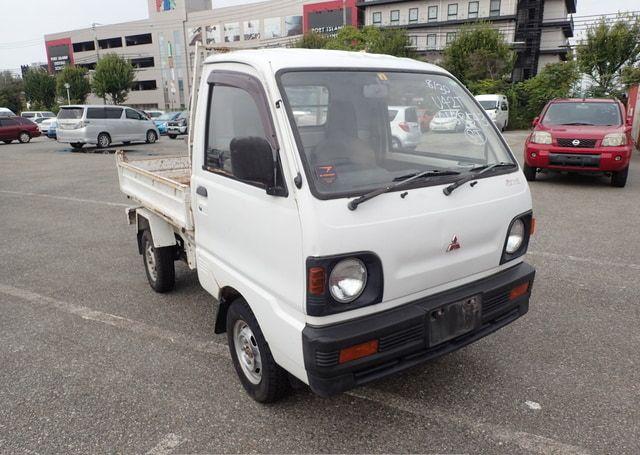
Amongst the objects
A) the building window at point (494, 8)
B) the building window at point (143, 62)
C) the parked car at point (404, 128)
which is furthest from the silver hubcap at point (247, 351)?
the building window at point (143, 62)

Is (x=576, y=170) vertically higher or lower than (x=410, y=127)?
lower

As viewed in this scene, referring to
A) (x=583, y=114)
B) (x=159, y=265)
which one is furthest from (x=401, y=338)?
(x=583, y=114)

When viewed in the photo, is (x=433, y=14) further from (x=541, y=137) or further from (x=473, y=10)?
(x=541, y=137)

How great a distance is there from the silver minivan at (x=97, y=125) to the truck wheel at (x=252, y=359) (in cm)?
1839

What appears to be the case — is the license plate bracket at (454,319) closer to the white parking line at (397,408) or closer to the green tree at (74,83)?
the white parking line at (397,408)

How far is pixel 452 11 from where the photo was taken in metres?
52.4

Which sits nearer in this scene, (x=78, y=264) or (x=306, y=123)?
(x=306, y=123)

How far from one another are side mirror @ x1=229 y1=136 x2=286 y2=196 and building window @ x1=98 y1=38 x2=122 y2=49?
85.9m

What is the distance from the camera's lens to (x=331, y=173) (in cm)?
248

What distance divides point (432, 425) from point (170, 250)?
2.85 metres

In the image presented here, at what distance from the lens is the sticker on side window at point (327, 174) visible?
2.41m

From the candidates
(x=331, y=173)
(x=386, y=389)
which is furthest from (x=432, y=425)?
(x=331, y=173)

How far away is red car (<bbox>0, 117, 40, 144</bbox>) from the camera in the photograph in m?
24.9

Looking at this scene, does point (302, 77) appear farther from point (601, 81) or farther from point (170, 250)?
point (601, 81)
